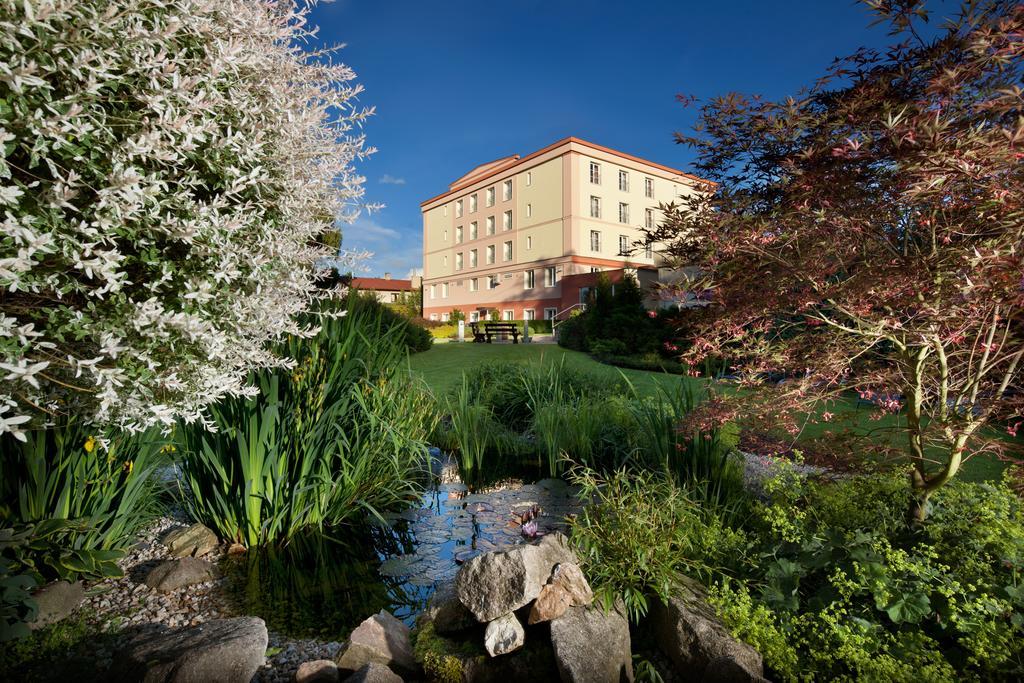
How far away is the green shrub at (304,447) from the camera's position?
11.5 feet

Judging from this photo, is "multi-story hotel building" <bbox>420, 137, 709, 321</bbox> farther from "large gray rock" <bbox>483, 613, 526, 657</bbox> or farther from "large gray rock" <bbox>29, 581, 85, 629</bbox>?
"large gray rock" <bbox>29, 581, 85, 629</bbox>

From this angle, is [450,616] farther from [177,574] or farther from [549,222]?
[549,222]

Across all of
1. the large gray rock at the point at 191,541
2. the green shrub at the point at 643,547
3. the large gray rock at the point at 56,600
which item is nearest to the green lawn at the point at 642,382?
the green shrub at the point at 643,547

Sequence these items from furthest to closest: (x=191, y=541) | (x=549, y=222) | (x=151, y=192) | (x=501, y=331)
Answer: (x=549, y=222), (x=501, y=331), (x=191, y=541), (x=151, y=192)

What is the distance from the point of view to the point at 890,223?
292cm

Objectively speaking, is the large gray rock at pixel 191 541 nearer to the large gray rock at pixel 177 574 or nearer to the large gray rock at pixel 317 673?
the large gray rock at pixel 177 574

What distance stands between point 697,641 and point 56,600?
326 centimetres

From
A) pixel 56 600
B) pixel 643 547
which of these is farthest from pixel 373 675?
pixel 56 600

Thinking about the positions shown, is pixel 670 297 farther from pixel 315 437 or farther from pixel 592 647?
pixel 315 437

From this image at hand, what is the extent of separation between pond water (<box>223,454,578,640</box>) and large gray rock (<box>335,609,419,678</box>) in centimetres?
43

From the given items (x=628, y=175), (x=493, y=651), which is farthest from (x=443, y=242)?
(x=493, y=651)

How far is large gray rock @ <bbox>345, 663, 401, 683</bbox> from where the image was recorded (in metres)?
2.16

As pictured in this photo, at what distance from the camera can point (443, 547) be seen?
399 cm

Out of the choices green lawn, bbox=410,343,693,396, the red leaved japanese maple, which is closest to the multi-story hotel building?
green lawn, bbox=410,343,693,396
